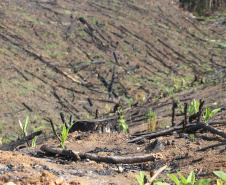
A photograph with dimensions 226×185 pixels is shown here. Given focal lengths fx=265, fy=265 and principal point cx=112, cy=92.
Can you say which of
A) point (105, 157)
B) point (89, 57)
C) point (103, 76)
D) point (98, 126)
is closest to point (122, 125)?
point (98, 126)

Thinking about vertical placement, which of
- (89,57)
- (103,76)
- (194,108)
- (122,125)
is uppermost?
(89,57)

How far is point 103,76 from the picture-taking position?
41.9 feet

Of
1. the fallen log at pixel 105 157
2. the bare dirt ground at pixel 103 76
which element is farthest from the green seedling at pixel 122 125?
the fallen log at pixel 105 157

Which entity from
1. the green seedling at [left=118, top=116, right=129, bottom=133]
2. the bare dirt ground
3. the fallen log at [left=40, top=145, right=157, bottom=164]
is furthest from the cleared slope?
the fallen log at [left=40, top=145, right=157, bottom=164]

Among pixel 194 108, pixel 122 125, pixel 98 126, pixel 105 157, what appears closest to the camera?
pixel 105 157

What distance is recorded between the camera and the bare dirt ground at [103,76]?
11.2ft

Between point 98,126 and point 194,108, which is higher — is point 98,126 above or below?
below

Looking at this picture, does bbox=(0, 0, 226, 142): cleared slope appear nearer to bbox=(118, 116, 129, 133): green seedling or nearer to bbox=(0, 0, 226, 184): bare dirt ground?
bbox=(0, 0, 226, 184): bare dirt ground

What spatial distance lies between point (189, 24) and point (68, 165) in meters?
20.4

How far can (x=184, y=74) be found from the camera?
14602mm

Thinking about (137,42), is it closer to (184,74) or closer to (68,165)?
(184,74)

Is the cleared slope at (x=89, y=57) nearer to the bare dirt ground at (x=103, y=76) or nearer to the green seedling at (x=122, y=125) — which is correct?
the bare dirt ground at (x=103, y=76)

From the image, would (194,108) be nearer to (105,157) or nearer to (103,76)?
(105,157)

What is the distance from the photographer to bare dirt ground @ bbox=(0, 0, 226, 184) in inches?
135
